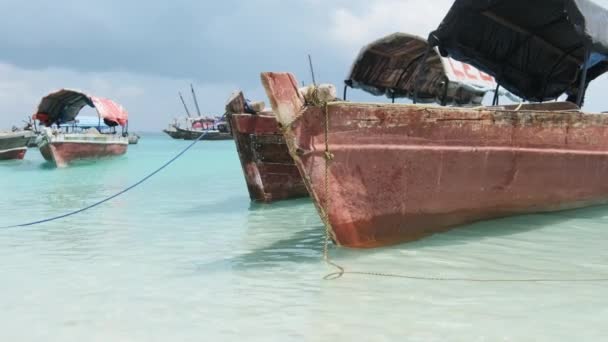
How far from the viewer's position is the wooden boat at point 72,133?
21.3m

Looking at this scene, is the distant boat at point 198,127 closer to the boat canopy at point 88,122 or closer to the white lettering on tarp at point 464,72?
the boat canopy at point 88,122

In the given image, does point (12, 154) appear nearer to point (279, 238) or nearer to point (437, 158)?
point (279, 238)

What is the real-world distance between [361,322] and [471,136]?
275 cm

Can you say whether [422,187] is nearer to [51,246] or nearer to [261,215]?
[261,215]

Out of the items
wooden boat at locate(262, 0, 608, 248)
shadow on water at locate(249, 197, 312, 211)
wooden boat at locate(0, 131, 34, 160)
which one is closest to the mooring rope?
wooden boat at locate(262, 0, 608, 248)

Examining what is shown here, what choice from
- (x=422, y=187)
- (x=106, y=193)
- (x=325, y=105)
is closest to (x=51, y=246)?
(x=325, y=105)

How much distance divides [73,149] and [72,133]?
0.75 m

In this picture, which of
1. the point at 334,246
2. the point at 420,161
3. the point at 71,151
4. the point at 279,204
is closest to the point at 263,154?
the point at 279,204

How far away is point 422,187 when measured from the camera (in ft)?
16.9

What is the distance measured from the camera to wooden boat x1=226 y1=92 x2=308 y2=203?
28.3ft

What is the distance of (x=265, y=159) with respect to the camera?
29.0 ft

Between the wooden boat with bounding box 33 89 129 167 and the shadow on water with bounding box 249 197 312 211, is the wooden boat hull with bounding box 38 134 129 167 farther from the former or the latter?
the shadow on water with bounding box 249 197 312 211

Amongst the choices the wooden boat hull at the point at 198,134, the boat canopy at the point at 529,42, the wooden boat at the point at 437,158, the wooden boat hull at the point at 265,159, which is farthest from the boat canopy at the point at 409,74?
the wooden boat hull at the point at 198,134

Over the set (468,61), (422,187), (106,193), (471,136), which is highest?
(468,61)
